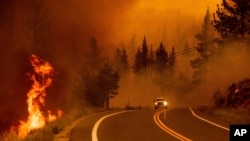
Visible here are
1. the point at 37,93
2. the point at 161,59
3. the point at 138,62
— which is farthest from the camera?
the point at 138,62

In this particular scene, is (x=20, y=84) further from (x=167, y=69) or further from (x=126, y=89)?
(x=126, y=89)

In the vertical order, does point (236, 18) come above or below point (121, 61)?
below

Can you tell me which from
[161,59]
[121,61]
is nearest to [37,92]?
[161,59]

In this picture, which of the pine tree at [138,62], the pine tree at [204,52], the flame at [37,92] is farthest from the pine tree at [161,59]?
the flame at [37,92]

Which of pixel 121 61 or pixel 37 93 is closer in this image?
pixel 37 93

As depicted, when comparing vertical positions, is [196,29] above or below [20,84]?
above

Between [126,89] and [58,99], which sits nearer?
[58,99]

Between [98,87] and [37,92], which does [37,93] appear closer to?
[37,92]

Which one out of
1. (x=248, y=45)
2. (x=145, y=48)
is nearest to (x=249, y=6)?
(x=248, y=45)

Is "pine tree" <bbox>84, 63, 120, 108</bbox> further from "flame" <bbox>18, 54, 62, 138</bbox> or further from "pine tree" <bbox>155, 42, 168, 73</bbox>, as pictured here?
"pine tree" <bbox>155, 42, 168, 73</bbox>

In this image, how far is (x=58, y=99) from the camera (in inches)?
2114

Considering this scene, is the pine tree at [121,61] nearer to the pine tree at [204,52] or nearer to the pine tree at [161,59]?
the pine tree at [161,59]

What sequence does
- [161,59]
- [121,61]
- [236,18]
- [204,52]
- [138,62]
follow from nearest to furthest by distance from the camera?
[236,18]
[204,52]
[161,59]
[138,62]
[121,61]

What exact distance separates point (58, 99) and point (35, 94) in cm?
1552
